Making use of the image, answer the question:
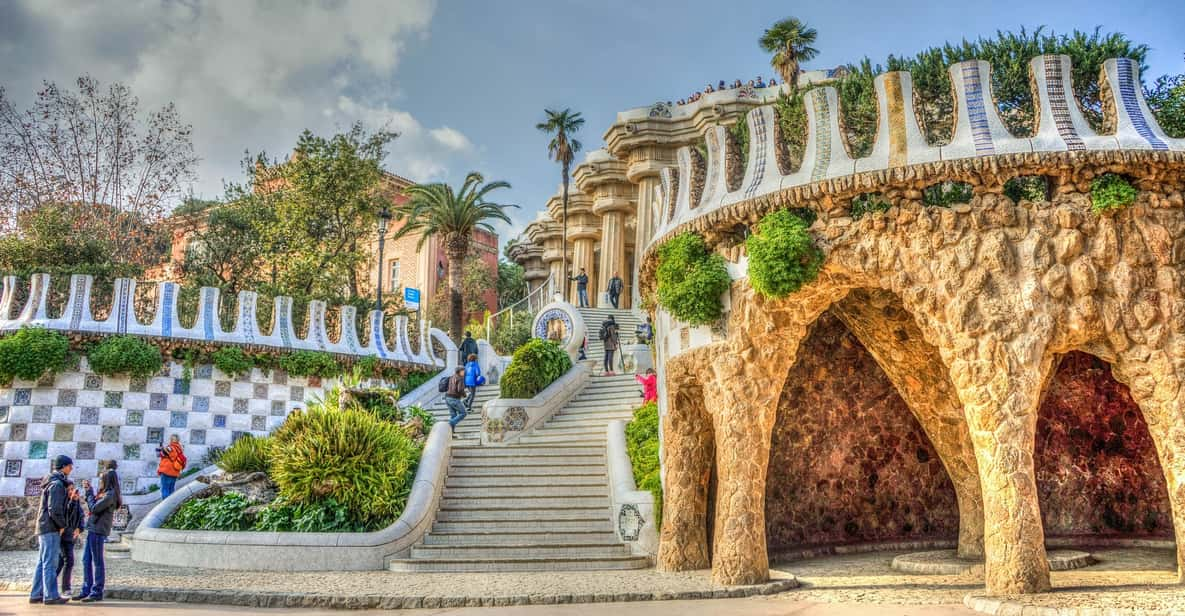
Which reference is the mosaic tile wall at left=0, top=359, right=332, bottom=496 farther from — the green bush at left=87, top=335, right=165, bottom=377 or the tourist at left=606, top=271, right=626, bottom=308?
the tourist at left=606, top=271, right=626, bottom=308

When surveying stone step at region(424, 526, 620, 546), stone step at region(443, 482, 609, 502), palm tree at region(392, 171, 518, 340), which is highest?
palm tree at region(392, 171, 518, 340)

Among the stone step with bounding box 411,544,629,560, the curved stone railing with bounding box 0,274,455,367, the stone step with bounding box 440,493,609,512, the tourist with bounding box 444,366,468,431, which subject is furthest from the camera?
the tourist with bounding box 444,366,468,431

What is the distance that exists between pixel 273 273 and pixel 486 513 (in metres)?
16.4

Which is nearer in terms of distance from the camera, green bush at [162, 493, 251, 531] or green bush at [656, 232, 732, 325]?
green bush at [656, 232, 732, 325]

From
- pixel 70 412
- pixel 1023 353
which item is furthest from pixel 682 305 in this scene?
pixel 70 412

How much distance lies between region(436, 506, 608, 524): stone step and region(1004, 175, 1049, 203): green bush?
735 centimetres

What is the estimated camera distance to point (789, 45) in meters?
32.0

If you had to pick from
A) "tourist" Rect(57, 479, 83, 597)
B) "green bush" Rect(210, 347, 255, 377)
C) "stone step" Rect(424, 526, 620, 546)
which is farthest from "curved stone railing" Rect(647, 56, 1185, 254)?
"green bush" Rect(210, 347, 255, 377)

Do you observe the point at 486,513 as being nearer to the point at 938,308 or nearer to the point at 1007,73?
the point at 938,308

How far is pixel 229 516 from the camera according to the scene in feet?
47.0

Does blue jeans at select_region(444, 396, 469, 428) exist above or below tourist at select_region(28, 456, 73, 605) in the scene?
above

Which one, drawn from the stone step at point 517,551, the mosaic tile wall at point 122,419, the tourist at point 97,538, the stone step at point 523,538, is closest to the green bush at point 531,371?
the mosaic tile wall at point 122,419

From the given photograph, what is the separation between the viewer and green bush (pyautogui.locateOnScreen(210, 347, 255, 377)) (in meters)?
19.2

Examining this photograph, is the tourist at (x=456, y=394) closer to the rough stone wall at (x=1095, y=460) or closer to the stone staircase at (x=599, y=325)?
the stone staircase at (x=599, y=325)
